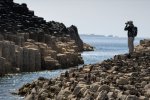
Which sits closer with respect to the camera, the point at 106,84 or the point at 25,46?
the point at 106,84

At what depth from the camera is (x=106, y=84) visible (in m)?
28.2

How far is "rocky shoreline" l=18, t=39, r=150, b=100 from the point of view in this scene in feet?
84.9

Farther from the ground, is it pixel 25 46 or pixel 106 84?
pixel 25 46

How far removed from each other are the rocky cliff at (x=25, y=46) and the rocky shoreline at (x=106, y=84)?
2891 cm

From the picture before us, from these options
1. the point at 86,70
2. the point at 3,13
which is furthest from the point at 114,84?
the point at 3,13

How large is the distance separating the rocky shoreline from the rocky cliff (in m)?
28.9

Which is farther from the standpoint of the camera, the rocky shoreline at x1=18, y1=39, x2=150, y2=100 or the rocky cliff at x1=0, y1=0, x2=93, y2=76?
the rocky cliff at x1=0, y1=0, x2=93, y2=76

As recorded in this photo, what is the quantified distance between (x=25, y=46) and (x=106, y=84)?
51.7 m

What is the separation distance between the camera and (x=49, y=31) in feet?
383

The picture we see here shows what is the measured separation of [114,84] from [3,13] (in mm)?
76826

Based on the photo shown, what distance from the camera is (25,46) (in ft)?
260

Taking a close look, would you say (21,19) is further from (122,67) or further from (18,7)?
(122,67)

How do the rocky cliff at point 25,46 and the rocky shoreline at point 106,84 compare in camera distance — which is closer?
the rocky shoreline at point 106,84

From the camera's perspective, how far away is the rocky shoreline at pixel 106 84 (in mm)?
25891
